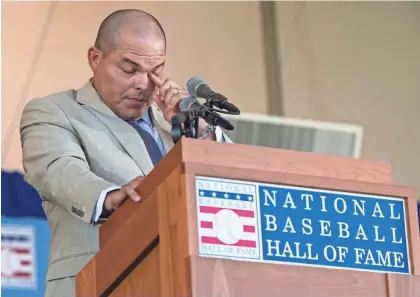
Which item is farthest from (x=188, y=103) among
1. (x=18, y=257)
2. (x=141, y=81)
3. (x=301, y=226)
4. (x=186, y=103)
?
(x=18, y=257)

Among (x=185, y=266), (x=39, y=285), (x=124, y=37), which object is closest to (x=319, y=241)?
(x=185, y=266)

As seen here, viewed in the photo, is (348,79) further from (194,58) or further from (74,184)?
(74,184)

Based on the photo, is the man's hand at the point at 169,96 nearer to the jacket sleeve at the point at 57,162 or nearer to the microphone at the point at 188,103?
the microphone at the point at 188,103

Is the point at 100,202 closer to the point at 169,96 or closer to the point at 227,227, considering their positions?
the point at 169,96

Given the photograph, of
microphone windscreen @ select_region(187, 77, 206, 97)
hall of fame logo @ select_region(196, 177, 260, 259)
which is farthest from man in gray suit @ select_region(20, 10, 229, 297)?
hall of fame logo @ select_region(196, 177, 260, 259)

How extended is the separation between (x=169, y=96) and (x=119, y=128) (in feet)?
0.71

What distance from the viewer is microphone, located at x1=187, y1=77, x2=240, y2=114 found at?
2.35 metres

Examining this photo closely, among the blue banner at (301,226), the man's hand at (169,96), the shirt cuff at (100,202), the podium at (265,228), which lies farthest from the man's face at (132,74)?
the blue banner at (301,226)

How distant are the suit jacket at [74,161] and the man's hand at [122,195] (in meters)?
0.03

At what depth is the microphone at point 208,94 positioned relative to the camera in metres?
2.35

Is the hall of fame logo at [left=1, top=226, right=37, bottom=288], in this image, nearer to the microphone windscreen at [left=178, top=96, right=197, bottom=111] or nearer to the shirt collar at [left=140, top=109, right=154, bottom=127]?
the shirt collar at [left=140, top=109, right=154, bottom=127]

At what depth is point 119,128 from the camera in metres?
2.85

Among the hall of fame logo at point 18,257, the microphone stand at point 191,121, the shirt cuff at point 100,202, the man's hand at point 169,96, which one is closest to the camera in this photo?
the microphone stand at point 191,121

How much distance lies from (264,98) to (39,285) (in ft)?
5.72
